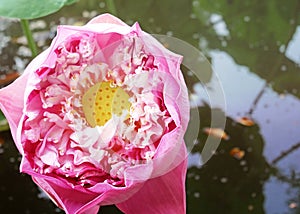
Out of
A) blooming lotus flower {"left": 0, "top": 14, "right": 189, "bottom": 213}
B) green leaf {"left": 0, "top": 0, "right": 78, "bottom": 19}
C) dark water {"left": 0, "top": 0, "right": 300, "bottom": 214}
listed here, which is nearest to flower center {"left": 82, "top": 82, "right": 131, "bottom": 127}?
blooming lotus flower {"left": 0, "top": 14, "right": 189, "bottom": 213}

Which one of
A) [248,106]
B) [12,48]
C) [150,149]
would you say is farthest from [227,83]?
[150,149]

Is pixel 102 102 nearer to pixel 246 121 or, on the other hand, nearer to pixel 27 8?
pixel 27 8

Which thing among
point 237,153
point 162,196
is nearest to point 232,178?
point 237,153

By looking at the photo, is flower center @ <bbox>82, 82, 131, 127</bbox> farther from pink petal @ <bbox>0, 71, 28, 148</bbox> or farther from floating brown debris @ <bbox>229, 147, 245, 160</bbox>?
floating brown debris @ <bbox>229, 147, 245, 160</bbox>

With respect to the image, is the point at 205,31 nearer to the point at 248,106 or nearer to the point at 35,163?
the point at 248,106

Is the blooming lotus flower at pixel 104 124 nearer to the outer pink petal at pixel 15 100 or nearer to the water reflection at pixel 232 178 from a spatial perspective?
the outer pink petal at pixel 15 100

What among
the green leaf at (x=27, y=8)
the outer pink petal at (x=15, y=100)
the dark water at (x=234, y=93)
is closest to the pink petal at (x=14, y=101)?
the outer pink petal at (x=15, y=100)
